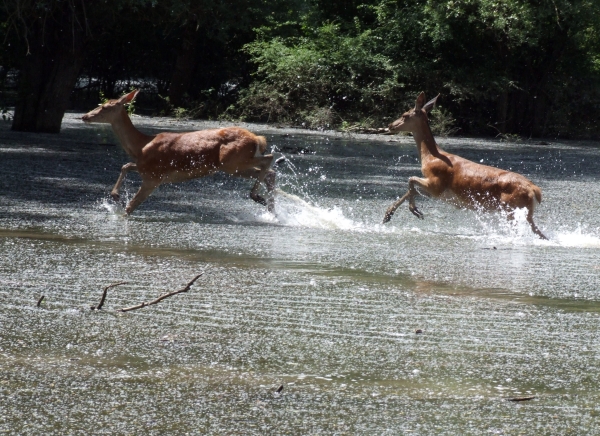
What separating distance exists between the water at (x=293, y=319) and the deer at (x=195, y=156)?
1.21 ft

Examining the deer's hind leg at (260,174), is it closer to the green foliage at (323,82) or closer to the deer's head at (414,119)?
the deer's head at (414,119)

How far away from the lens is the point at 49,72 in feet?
66.6

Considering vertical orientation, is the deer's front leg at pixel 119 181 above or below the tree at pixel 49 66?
below

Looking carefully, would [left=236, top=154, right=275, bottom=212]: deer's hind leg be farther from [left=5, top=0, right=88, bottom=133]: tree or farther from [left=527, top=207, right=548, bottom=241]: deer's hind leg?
[left=5, top=0, right=88, bottom=133]: tree

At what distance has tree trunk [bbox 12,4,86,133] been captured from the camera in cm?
1991

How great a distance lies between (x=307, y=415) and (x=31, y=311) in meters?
2.44

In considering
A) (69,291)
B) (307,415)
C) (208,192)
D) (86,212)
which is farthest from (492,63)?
(307,415)

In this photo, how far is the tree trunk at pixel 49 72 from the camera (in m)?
19.9

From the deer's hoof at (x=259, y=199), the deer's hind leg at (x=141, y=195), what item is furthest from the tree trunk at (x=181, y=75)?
the deer's hind leg at (x=141, y=195)

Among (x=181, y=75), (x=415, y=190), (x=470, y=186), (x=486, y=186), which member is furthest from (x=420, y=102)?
(x=181, y=75)

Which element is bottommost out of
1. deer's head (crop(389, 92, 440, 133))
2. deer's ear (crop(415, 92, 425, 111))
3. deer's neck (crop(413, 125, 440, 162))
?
deer's neck (crop(413, 125, 440, 162))

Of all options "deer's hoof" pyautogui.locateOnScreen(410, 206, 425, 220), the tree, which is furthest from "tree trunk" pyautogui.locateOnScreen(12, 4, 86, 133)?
"deer's hoof" pyautogui.locateOnScreen(410, 206, 425, 220)

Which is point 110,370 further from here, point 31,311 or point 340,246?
point 340,246

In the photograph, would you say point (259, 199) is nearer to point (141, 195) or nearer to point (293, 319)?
point (141, 195)
